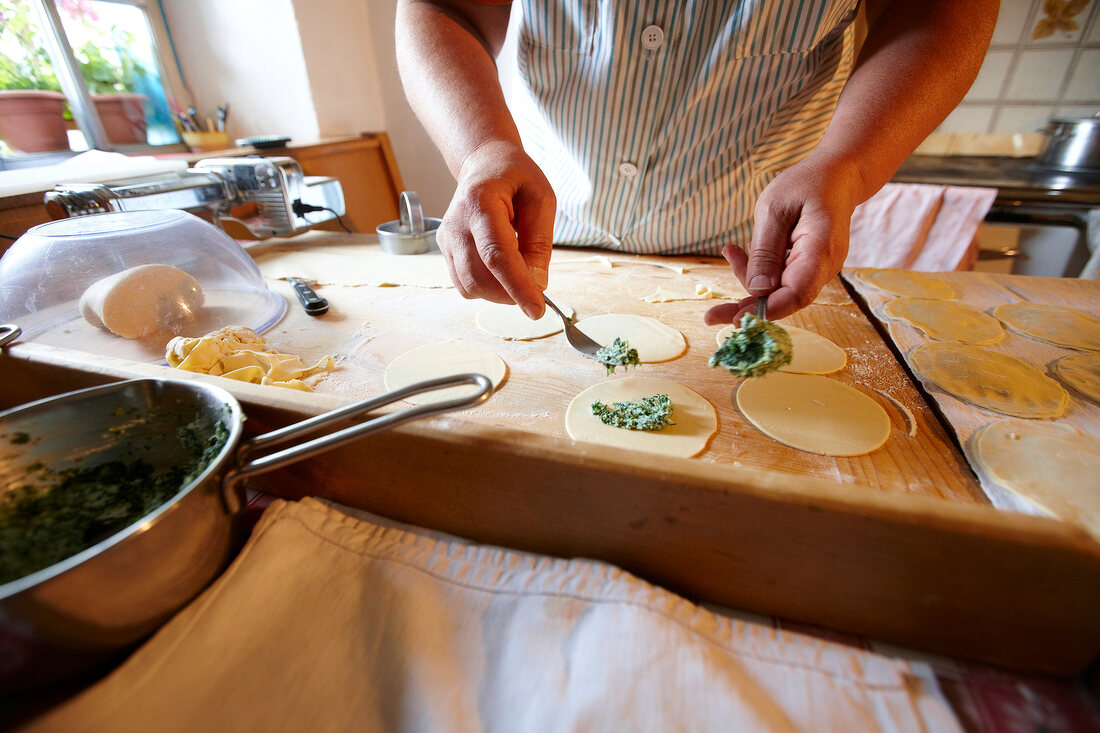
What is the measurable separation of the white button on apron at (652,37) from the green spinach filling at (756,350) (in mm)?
719

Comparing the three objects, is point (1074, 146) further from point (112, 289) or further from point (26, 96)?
point (26, 96)

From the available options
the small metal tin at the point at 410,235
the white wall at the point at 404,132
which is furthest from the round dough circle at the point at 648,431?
the white wall at the point at 404,132

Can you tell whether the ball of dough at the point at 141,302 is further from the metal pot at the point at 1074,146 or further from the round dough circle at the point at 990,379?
the metal pot at the point at 1074,146

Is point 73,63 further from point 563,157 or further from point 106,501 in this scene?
point 106,501

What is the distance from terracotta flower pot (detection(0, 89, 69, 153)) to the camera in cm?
183

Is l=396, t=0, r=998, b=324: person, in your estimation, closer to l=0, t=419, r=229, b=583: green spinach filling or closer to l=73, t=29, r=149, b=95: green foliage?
l=0, t=419, r=229, b=583: green spinach filling

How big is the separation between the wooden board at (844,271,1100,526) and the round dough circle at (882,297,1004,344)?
0.06ft

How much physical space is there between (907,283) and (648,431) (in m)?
1.03

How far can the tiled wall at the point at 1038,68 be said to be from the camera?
2191 mm

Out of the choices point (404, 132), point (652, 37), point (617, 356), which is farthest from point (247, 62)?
point (617, 356)

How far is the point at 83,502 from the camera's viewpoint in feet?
1.75

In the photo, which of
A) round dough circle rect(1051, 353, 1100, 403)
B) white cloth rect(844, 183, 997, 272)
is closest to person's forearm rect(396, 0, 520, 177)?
round dough circle rect(1051, 353, 1100, 403)

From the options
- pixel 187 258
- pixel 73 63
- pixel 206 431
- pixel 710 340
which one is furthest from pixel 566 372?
pixel 73 63

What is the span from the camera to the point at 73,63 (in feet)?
6.64
